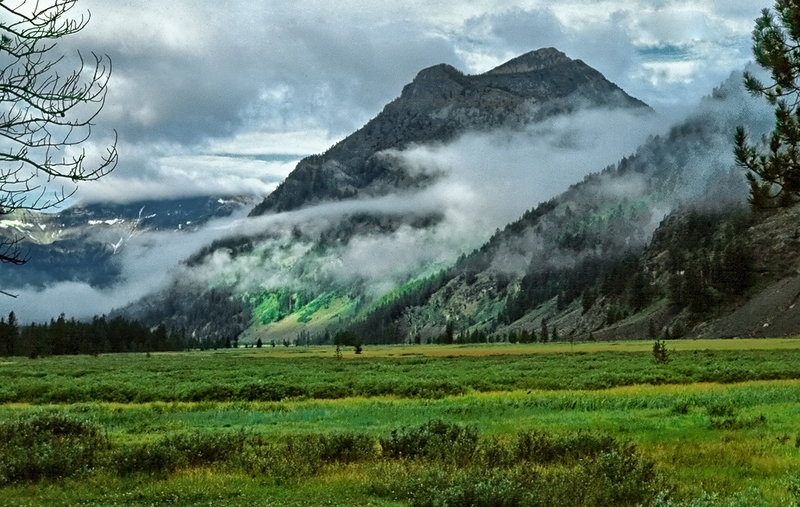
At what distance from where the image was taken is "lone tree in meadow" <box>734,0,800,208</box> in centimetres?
1648

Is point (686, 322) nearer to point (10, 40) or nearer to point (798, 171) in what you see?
point (798, 171)

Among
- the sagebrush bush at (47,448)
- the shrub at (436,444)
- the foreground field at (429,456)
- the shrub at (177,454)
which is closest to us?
the foreground field at (429,456)

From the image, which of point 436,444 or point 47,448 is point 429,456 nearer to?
point 436,444

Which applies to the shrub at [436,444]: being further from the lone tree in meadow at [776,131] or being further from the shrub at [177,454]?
the lone tree in meadow at [776,131]

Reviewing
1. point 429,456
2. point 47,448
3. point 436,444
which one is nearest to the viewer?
point 47,448

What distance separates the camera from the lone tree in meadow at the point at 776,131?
1648cm

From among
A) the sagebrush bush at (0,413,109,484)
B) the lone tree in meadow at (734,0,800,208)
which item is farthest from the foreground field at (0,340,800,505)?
the lone tree in meadow at (734,0,800,208)

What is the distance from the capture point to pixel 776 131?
16.9m

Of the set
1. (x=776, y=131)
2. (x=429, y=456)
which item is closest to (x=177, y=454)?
(x=429, y=456)

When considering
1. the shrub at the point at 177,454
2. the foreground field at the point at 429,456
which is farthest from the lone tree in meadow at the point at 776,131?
the shrub at the point at 177,454

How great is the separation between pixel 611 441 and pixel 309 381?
3202cm

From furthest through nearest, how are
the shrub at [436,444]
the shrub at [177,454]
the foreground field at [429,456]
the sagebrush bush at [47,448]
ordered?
1. the shrub at [436,444]
2. the shrub at [177,454]
3. the sagebrush bush at [47,448]
4. the foreground field at [429,456]

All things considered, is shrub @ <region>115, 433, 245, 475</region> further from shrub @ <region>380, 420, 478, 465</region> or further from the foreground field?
shrub @ <region>380, 420, 478, 465</region>

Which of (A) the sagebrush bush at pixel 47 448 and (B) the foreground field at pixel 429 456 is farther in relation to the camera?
(A) the sagebrush bush at pixel 47 448
